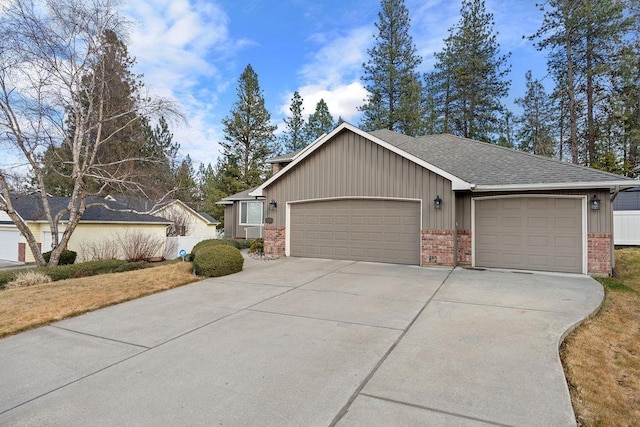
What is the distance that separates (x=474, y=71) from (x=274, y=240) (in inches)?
777

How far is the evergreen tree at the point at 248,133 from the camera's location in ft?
99.9

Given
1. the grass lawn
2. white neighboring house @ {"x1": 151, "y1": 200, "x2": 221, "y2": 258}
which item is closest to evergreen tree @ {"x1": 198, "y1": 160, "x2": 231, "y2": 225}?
white neighboring house @ {"x1": 151, "y1": 200, "x2": 221, "y2": 258}

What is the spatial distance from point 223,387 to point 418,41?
2698cm

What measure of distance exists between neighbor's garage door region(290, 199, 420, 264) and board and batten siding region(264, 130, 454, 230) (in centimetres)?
33

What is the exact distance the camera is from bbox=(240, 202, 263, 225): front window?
20484 mm

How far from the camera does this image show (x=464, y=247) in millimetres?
10461

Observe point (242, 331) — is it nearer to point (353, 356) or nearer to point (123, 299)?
point (353, 356)

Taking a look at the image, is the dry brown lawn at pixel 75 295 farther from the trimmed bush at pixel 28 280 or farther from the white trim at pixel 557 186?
Answer: the white trim at pixel 557 186

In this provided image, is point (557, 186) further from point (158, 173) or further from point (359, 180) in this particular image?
point (158, 173)

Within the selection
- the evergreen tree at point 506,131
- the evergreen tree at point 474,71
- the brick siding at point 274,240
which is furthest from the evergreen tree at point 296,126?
the brick siding at point 274,240

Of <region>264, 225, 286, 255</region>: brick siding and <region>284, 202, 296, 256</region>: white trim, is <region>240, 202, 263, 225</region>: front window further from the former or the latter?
<region>284, 202, 296, 256</region>: white trim

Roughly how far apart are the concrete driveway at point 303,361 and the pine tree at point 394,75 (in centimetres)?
1947

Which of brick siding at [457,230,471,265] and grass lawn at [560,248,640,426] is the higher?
brick siding at [457,230,471,265]

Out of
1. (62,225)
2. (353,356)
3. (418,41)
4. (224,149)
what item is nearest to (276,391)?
(353,356)
